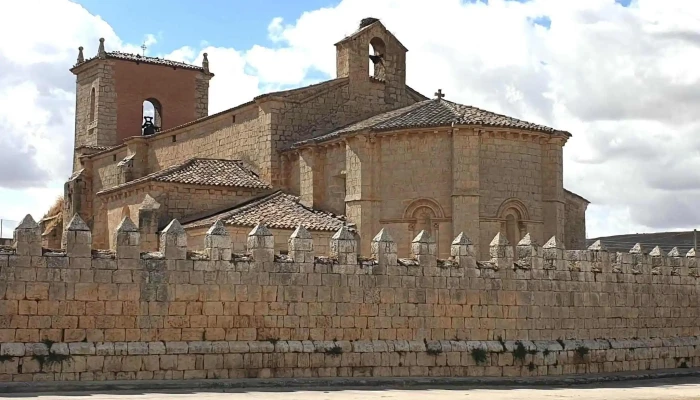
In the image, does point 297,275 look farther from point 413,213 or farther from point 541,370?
point 413,213

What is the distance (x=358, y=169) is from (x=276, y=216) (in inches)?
97.5

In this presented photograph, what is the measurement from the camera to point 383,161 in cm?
2650

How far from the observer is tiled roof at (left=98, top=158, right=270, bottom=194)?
94.8 feet

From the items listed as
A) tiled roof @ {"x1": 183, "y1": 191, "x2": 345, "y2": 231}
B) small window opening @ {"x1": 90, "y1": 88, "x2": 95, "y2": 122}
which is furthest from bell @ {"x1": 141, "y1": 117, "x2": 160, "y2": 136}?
tiled roof @ {"x1": 183, "y1": 191, "x2": 345, "y2": 231}

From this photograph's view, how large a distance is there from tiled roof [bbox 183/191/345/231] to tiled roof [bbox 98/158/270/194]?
126 centimetres

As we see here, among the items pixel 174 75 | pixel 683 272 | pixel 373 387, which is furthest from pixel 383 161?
pixel 174 75

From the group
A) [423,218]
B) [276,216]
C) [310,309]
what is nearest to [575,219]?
[423,218]

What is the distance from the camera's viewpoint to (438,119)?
26062 millimetres

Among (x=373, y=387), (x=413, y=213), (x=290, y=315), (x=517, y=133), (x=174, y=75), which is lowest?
(x=373, y=387)

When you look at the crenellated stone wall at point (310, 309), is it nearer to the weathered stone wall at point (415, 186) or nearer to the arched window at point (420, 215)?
the weathered stone wall at point (415, 186)

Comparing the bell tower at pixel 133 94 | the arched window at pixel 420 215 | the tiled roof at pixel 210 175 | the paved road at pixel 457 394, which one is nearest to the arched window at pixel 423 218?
the arched window at pixel 420 215

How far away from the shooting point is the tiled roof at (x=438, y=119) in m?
25.8

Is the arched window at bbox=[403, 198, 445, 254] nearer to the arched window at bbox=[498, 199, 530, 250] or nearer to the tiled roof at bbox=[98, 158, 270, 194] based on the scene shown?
the arched window at bbox=[498, 199, 530, 250]

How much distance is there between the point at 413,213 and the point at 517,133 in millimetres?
3400
